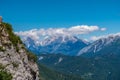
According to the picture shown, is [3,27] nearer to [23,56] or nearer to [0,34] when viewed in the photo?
[0,34]

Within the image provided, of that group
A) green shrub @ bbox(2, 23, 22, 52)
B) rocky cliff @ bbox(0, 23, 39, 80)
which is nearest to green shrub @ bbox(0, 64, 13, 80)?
rocky cliff @ bbox(0, 23, 39, 80)

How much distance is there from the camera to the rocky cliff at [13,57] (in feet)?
124

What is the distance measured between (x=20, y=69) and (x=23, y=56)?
3.30m

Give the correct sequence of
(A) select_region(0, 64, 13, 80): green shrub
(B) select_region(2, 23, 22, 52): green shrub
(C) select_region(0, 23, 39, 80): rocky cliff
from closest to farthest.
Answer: (A) select_region(0, 64, 13, 80): green shrub
(C) select_region(0, 23, 39, 80): rocky cliff
(B) select_region(2, 23, 22, 52): green shrub

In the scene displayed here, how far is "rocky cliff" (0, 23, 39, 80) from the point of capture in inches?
1489

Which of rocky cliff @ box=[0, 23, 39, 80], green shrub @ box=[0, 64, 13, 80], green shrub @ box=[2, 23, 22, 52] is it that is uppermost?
green shrub @ box=[2, 23, 22, 52]

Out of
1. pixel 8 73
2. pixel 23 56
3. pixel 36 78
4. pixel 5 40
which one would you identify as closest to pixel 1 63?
pixel 8 73

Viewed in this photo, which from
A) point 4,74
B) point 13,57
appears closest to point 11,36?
point 13,57

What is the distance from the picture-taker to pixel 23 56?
43.6 metres

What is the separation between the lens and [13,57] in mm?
39938

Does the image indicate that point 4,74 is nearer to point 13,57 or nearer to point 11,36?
point 13,57

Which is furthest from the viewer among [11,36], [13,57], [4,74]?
[11,36]

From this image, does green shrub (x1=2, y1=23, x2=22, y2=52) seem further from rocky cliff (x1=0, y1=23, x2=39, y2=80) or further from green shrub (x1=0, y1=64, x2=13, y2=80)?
green shrub (x1=0, y1=64, x2=13, y2=80)

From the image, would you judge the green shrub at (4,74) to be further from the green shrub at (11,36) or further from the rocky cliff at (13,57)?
the green shrub at (11,36)
